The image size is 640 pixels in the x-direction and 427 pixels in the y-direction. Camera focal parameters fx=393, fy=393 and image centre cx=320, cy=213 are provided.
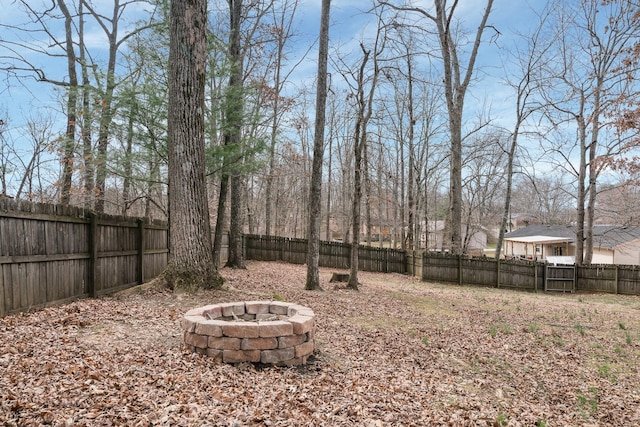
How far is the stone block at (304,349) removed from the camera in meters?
4.30

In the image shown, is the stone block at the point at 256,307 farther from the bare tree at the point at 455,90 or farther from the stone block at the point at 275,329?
the bare tree at the point at 455,90

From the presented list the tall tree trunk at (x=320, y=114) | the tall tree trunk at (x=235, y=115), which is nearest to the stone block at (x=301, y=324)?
the tall tree trunk at (x=320, y=114)

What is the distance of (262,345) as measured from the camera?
411cm

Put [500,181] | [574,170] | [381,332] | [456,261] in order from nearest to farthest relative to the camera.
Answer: [381,332] → [456,261] → [574,170] → [500,181]

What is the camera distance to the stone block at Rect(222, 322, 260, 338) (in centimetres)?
407

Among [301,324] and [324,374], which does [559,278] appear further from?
[301,324]

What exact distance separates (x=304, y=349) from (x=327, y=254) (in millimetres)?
15054

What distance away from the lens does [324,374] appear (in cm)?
418

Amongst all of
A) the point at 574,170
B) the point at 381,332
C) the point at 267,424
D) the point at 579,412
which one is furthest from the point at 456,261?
the point at 267,424

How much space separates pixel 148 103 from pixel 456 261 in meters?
12.4

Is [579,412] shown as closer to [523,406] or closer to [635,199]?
[523,406]

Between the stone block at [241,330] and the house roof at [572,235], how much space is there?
71.5ft

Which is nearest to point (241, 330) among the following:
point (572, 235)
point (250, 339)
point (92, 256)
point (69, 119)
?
point (250, 339)

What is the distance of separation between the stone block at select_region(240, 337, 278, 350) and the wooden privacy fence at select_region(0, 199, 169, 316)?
305 centimetres
